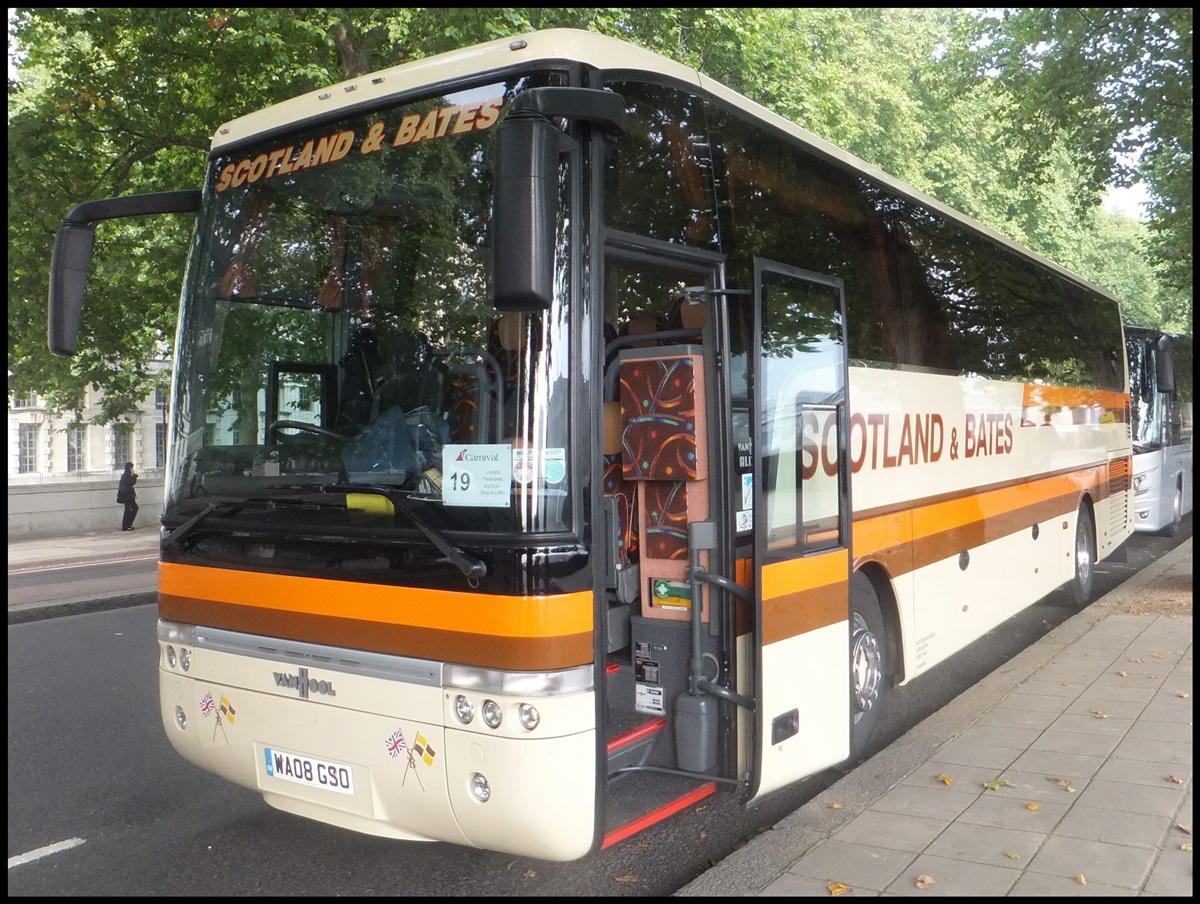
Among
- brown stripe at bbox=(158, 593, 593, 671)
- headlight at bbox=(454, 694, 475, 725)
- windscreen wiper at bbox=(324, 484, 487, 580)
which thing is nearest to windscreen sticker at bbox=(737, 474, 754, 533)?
brown stripe at bbox=(158, 593, 593, 671)

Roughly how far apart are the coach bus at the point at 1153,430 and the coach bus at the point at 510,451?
510 inches

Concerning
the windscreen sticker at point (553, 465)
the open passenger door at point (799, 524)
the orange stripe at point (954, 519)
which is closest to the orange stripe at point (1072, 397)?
the orange stripe at point (954, 519)

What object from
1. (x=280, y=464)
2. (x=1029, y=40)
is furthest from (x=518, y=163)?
(x=1029, y=40)

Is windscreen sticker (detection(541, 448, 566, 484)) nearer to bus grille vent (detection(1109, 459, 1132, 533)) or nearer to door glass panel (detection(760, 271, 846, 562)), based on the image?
door glass panel (detection(760, 271, 846, 562))

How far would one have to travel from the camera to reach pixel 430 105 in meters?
4.46

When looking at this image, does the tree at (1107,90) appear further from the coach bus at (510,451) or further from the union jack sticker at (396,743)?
the union jack sticker at (396,743)

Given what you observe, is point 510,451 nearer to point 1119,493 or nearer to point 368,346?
point 368,346

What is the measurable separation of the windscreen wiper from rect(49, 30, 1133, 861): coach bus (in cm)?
2

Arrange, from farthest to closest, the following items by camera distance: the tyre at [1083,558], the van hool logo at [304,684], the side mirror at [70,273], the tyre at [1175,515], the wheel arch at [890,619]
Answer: the tyre at [1175,515] < the tyre at [1083,558] < the wheel arch at [890,619] < the side mirror at [70,273] < the van hool logo at [304,684]

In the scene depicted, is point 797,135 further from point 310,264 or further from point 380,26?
point 380,26

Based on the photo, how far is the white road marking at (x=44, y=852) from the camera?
5.13m

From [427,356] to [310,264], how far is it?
33.6 inches

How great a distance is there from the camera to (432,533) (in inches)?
163

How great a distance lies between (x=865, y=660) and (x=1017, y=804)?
1329 millimetres
